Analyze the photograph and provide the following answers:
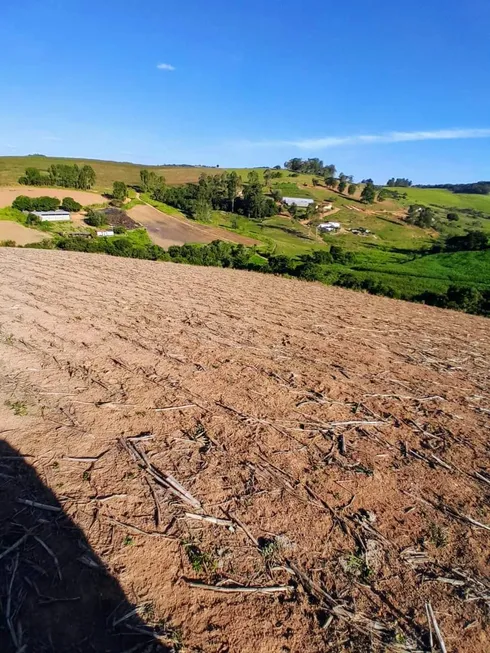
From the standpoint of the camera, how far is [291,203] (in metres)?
102

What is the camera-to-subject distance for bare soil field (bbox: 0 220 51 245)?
41312 millimetres

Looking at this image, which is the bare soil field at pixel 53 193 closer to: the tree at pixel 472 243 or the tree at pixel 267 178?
the tree at pixel 472 243

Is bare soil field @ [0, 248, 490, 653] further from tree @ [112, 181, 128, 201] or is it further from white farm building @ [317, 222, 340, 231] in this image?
white farm building @ [317, 222, 340, 231]

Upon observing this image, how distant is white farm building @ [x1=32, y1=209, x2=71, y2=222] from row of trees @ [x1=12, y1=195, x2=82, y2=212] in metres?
2.14

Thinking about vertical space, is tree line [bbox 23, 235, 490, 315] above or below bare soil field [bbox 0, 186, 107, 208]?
below

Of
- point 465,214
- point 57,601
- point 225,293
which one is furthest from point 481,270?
point 465,214

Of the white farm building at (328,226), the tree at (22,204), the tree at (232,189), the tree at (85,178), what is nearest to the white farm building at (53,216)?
the tree at (22,204)

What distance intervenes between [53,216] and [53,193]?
59.8 feet

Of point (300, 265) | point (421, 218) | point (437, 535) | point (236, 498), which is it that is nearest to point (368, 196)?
point (421, 218)

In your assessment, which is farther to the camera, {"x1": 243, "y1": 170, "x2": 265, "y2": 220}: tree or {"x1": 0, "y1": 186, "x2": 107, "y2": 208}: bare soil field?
{"x1": 243, "y1": 170, "x2": 265, "y2": 220}: tree

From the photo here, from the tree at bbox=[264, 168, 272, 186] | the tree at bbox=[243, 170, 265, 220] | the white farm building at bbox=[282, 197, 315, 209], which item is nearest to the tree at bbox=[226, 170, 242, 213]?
the tree at bbox=[243, 170, 265, 220]

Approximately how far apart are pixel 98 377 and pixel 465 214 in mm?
136484

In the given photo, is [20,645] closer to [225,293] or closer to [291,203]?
[225,293]

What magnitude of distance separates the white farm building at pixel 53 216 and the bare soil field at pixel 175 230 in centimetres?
1188
